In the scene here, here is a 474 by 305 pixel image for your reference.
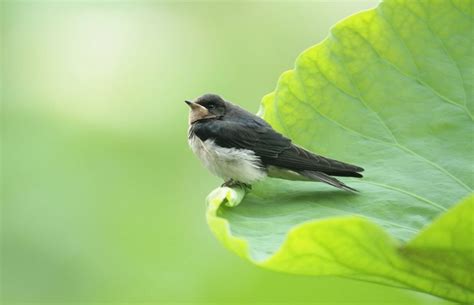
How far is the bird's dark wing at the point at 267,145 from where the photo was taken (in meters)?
→ 3.19

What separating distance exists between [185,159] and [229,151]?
890 mm

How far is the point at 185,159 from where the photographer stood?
5.33 m

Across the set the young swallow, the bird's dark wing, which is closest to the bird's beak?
the young swallow

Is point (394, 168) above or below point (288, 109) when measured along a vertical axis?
below

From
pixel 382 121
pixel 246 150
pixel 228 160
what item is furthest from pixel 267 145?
pixel 382 121

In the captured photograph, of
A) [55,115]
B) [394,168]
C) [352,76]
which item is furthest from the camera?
[55,115]

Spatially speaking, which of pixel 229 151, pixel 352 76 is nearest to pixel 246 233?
pixel 352 76

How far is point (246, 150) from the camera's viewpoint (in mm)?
4367

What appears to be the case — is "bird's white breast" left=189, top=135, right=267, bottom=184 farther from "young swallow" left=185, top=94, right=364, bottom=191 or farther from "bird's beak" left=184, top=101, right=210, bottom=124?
"bird's beak" left=184, top=101, right=210, bottom=124

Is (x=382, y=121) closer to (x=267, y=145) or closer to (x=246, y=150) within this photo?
(x=267, y=145)

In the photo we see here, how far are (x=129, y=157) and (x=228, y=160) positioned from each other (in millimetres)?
916

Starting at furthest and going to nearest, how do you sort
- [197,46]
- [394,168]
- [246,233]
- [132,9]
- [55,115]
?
1. [132,9]
2. [197,46]
3. [55,115]
4. [394,168]
5. [246,233]

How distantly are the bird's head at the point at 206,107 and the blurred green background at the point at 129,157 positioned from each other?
30 cm

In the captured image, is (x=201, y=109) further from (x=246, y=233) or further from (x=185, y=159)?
(x=246, y=233)
